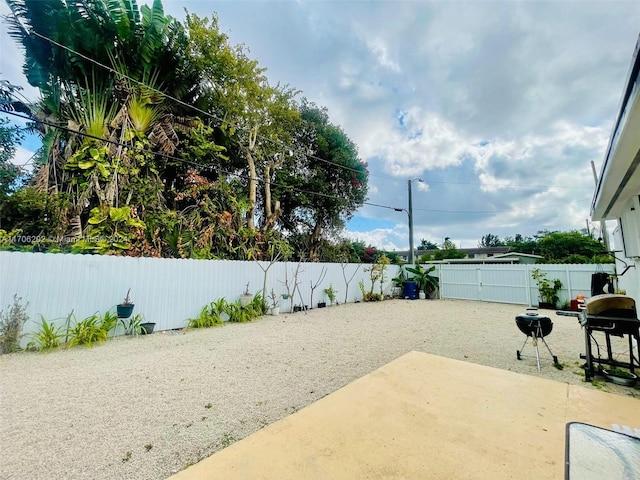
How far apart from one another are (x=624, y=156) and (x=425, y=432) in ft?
9.64

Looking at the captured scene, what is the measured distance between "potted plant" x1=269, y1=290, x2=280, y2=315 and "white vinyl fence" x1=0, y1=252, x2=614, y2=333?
0.16 meters

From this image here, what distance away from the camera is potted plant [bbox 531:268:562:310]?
28.9ft

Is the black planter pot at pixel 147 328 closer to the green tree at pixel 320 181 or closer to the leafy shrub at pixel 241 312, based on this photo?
the leafy shrub at pixel 241 312

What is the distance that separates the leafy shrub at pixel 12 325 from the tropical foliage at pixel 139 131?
2.20 m

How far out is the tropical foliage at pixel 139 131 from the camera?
6.40 m

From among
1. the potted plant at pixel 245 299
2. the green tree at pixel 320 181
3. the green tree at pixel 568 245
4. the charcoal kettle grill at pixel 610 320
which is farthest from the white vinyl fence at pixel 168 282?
the green tree at pixel 568 245

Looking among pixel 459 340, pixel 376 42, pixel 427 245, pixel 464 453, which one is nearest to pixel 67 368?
pixel 464 453

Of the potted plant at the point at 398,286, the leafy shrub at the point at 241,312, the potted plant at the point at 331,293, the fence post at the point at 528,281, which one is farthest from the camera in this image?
the potted plant at the point at 398,286

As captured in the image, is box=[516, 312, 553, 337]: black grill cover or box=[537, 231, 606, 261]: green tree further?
box=[537, 231, 606, 261]: green tree

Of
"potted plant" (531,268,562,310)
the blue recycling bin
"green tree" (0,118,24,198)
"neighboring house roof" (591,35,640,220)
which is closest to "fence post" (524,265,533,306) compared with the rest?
"potted plant" (531,268,562,310)

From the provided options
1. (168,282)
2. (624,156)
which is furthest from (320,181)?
(624,156)

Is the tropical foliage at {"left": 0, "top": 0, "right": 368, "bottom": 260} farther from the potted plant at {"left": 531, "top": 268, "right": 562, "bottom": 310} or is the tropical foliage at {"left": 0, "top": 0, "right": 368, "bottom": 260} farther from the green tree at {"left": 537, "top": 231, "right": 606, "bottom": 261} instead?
the green tree at {"left": 537, "top": 231, "right": 606, "bottom": 261}

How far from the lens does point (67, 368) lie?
11.3 feet

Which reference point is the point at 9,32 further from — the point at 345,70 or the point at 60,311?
the point at 345,70
